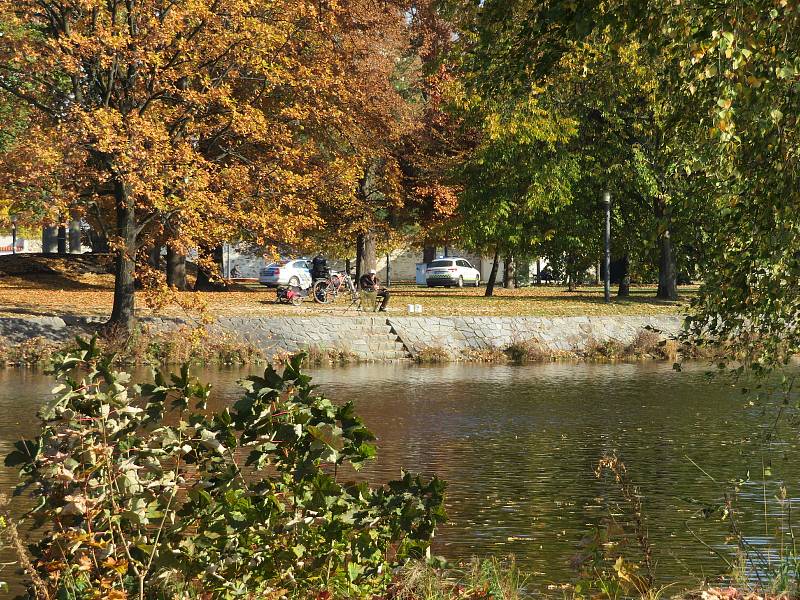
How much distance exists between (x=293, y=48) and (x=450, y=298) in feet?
43.0

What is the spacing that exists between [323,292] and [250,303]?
7.65 feet

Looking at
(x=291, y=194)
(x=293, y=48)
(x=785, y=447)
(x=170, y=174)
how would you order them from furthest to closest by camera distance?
(x=293, y=48), (x=291, y=194), (x=170, y=174), (x=785, y=447)

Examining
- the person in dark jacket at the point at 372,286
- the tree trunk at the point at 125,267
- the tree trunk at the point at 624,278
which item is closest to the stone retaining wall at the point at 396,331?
the tree trunk at the point at 125,267

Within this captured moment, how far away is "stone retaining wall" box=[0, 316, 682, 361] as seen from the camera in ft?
96.2

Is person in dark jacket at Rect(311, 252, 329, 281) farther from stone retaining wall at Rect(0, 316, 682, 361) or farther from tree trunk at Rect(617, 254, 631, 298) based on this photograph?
tree trunk at Rect(617, 254, 631, 298)

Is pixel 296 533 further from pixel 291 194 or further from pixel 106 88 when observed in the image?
pixel 291 194

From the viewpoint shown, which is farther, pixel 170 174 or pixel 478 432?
pixel 170 174

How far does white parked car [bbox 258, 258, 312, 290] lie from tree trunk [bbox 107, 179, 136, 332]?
23.2 meters

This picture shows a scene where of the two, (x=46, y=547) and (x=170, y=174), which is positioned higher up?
(x=170, y=174)

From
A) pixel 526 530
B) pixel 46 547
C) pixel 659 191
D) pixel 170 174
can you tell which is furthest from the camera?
pixel 659 191

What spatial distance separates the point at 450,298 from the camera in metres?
44.8

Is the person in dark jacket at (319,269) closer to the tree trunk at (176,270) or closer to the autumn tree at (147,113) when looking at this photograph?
the tree trunk at (176,270)

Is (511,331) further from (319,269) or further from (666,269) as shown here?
(666,269)

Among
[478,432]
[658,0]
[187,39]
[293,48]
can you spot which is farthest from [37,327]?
[658,0]
